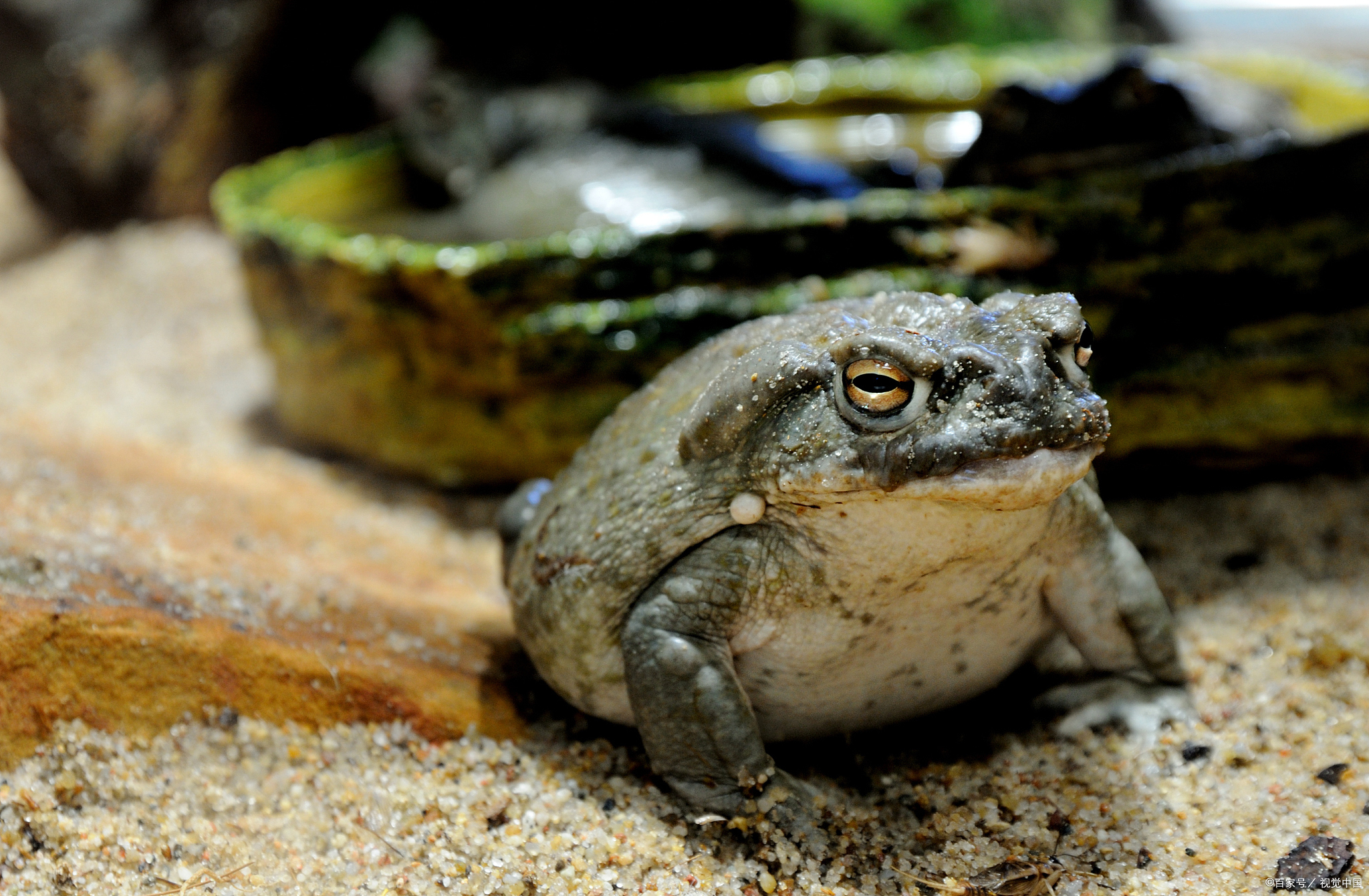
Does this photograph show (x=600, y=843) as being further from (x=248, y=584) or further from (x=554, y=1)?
(x=554, y=1)

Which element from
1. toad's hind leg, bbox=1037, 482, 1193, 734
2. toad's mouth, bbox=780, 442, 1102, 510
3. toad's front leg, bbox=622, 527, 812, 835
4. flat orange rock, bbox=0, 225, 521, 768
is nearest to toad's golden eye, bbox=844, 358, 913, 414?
toad's mouth, bbox=780, 442, 1102, 510

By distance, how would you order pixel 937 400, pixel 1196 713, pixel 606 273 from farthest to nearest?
1. pixel 606 273
2. pixel 1196 713
3. pixel 937 400

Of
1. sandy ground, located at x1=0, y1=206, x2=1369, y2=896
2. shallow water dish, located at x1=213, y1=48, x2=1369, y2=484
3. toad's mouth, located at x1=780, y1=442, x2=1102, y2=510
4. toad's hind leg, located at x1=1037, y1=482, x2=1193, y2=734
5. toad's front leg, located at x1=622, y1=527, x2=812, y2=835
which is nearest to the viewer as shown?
toad's mouth, located at x1=780, y1=442, x2=1102, y2=510

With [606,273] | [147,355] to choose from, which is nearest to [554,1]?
[147,355]

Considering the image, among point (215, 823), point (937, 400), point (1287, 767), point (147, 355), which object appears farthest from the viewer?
point (147, 355)

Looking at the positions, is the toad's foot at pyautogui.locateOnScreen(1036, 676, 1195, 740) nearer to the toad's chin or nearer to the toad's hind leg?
the toad's hind leg

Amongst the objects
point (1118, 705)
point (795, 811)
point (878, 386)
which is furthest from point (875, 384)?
point (1118, 705)

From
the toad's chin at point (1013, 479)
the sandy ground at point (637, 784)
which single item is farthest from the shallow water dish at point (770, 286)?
the toad's chin at point (1013, 479)

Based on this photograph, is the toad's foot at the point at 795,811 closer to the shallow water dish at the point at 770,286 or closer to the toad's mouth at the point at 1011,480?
the toad's mouth at the point at 1011,480
